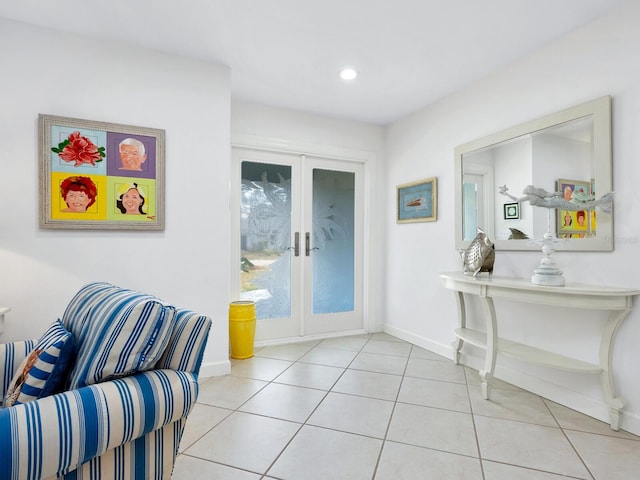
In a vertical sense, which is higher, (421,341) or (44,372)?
(44,372)

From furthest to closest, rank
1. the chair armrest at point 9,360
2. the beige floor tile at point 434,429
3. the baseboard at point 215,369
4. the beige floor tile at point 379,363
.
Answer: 1. the beige floor tile at point 379,363
2. the baseboard at point 215,369
3. the beige floor tile at point 434,429
4. the chair armrest at point 9,360

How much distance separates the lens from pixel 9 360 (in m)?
1.43

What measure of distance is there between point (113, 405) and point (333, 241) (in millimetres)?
3022

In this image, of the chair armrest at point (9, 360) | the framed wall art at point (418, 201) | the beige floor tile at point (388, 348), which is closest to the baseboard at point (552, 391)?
the beige floor tile at point (388, 348)

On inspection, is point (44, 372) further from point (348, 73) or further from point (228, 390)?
point (348, 73)

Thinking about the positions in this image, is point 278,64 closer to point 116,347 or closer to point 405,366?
point 116,347

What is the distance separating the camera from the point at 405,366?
2961mm

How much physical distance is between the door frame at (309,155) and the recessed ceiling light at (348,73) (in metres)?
0.91

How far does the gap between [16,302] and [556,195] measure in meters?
3.44

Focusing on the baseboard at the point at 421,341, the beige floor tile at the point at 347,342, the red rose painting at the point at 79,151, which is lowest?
the beige floor tile at the point at 347,342

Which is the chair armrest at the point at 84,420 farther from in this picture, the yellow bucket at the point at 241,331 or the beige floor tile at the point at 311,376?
the yellow bucket at the point at 241,331

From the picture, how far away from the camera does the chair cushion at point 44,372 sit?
1.16m

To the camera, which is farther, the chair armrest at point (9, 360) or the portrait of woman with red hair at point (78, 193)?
the portrait of woman with red hair at point (78, 193)

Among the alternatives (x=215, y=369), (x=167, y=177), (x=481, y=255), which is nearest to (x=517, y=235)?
(x=481, y=255)
